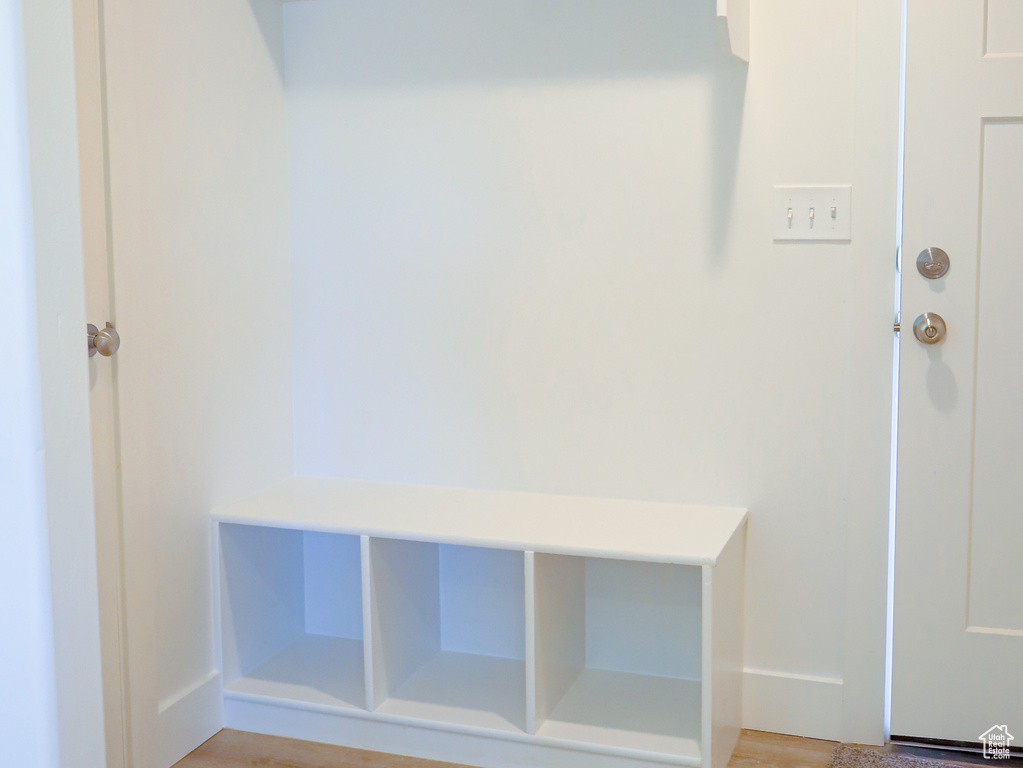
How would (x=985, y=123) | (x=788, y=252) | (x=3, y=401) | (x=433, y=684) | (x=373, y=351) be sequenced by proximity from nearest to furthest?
(x=3, y=401) → (x=985, y=123) → (x=788, y=252) → (x=433, y=684) → (x=373, y=351)

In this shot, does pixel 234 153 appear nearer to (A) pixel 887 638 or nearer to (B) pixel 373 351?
(B) pixel 373 351

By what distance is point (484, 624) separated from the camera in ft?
7.52

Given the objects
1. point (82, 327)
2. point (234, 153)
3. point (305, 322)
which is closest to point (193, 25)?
point (234, 153)

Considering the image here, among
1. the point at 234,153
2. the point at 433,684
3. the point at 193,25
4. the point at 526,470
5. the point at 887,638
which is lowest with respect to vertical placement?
the point at 433,684

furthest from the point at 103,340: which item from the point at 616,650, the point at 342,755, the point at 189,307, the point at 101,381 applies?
the point at 616,650

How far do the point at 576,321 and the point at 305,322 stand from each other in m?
0.71

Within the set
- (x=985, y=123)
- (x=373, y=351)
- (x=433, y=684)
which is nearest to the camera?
(x=985, y=123)

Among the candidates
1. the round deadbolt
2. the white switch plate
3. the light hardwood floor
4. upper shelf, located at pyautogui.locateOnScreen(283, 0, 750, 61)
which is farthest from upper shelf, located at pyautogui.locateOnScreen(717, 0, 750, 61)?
the light hardwood floor

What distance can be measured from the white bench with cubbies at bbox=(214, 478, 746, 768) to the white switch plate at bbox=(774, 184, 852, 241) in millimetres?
630

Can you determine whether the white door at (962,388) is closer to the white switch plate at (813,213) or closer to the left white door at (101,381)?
the white switch plate at (813,213)

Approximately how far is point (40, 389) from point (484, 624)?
1.66 m

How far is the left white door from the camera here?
1690 millimetres

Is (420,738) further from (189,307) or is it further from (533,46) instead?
(533,46)

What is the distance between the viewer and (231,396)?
2168 millimetres
